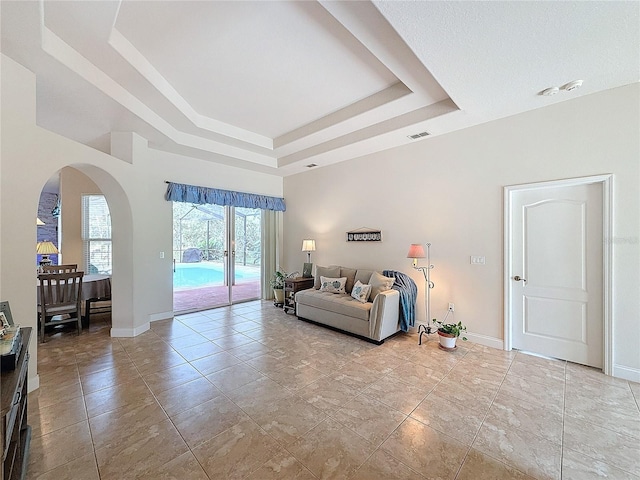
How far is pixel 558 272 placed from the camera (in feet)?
10.4

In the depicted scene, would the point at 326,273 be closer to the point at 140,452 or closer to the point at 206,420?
the point at 206,420

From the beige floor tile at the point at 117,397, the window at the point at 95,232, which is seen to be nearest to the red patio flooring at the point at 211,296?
the window at the point at 95,232

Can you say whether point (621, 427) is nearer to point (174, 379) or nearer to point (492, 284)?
point (492, 284)

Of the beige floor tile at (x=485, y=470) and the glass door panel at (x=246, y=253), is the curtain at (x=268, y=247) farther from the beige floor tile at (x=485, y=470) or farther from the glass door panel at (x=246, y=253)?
the beige floor tile at (x=485, y=470)

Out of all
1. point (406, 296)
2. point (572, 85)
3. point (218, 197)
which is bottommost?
point (406, 296)

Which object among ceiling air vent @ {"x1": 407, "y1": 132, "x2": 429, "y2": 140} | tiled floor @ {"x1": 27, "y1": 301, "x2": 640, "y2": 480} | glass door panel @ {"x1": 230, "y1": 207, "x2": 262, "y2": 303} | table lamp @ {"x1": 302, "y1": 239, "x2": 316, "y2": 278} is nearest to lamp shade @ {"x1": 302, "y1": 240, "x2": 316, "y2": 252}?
table lamp @ {"x1": 302, "y1": 239, "x2": 316, "y2": 278}

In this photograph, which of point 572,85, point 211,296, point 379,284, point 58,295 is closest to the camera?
point 572,85

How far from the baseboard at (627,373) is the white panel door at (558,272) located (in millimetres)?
156

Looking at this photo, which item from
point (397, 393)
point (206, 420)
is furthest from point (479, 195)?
point (206, 420)

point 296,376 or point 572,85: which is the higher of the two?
point 572,85

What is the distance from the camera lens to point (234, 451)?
1814 millimetres

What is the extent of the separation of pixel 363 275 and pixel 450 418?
2.56m

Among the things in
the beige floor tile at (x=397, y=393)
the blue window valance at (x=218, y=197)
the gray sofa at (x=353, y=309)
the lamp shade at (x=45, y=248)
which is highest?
the blue window valance at (x=218, y=197)

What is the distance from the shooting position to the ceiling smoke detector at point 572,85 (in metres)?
2.65
